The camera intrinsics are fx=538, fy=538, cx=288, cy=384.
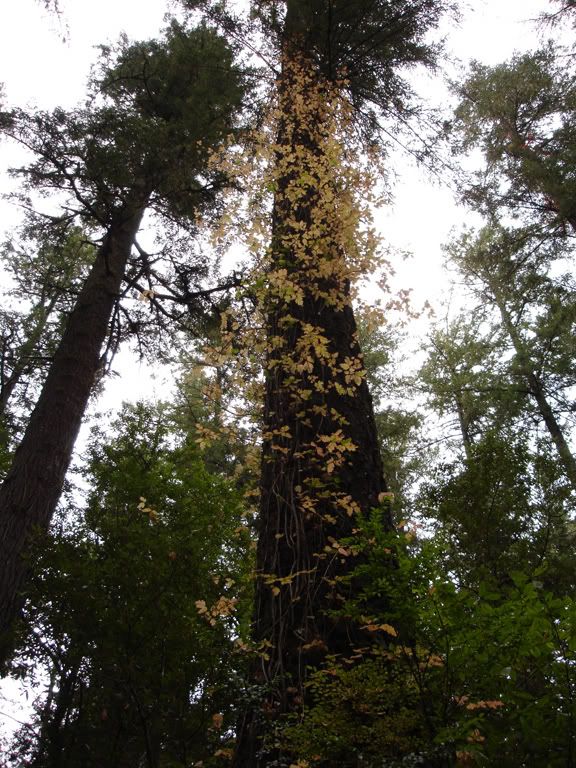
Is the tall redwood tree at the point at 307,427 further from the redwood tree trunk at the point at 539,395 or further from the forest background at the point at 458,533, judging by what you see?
the redwood tree trunk at the point at 539,395

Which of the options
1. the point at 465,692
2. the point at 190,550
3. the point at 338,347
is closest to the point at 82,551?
the point at 190,550

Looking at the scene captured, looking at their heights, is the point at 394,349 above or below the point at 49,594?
above

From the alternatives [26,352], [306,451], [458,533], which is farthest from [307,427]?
[26,352]

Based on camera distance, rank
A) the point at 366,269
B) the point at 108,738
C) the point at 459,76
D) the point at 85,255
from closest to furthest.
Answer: the point at 108,738
the point at 366,269
the point at 459,76
the point at 85,255

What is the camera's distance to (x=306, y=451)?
2.86 meters

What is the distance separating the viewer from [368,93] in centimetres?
777

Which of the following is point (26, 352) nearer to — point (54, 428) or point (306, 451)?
point (54, 428)

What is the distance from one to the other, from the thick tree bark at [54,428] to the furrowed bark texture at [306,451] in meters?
1.81

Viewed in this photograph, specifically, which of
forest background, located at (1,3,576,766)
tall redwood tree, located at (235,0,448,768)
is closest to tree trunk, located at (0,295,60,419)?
forest background, located at (1,3,576,766)

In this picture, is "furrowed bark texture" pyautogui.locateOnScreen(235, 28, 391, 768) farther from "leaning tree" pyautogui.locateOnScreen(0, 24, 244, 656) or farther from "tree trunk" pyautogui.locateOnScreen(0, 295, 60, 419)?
"tree trunk" pyautogui.locateOnScreen(0, 295, 60, 419)

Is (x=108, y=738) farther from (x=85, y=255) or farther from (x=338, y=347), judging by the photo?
(x=85, y=255)

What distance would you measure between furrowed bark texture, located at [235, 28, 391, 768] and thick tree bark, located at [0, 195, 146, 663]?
1815mm

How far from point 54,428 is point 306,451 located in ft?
11.2

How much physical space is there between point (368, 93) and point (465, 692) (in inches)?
318
